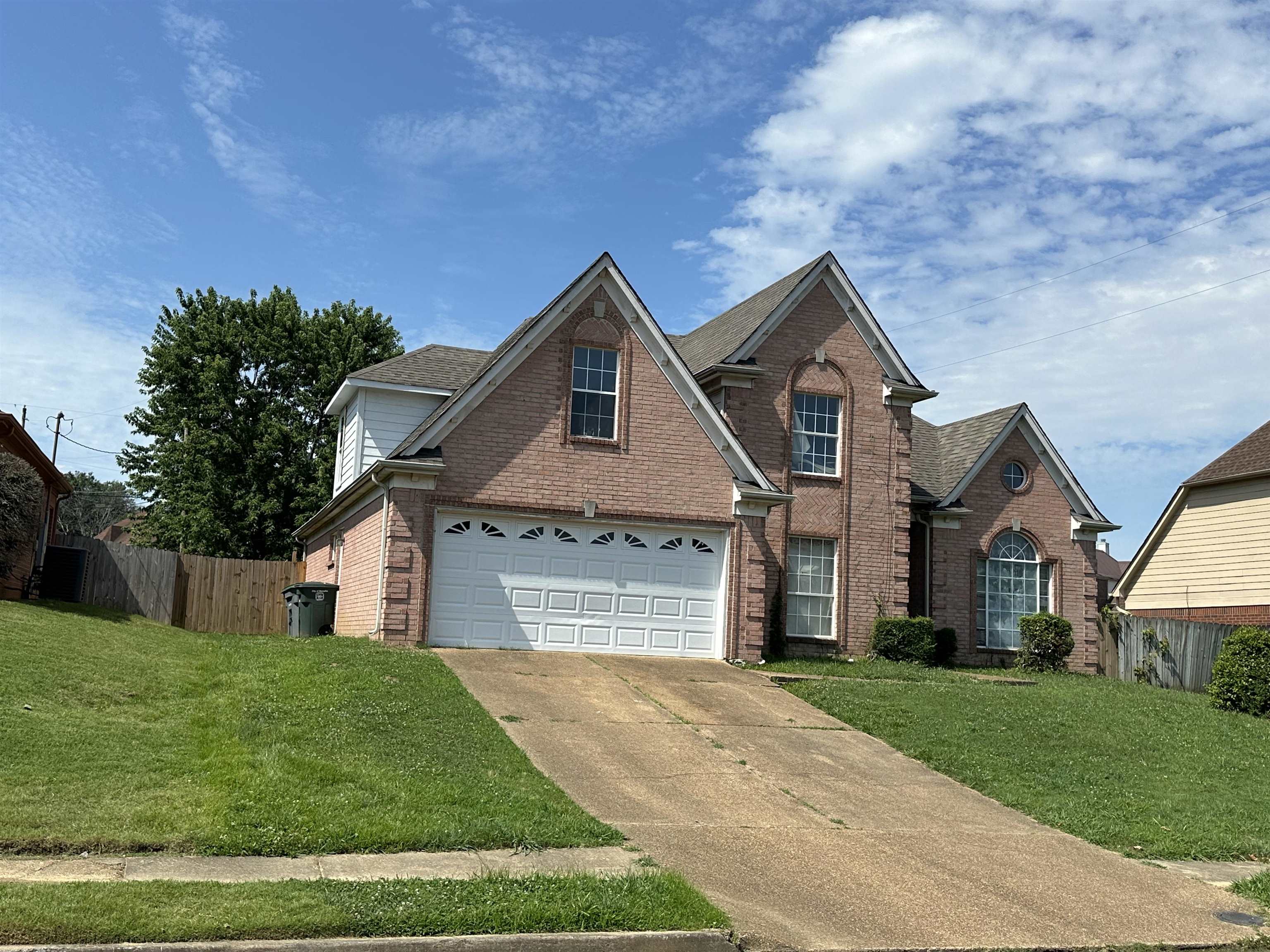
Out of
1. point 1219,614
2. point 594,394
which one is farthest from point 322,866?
point 1219,614

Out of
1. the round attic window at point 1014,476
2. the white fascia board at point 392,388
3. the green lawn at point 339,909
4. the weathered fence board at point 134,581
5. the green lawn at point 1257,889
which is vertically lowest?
the green lawn at point 1257,889

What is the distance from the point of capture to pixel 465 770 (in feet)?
37.8

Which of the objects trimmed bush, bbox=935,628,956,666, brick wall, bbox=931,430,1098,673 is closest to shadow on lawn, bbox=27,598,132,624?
trimmed bush, bbox=935,628,956,666

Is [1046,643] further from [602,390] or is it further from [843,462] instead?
[602,390]

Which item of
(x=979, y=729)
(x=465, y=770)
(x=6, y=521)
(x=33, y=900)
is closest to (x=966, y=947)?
(x=465, y=770)

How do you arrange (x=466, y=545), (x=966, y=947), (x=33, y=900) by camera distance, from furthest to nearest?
(x=466, y=545) < (x=966, y=947) < (x=33, y=900)

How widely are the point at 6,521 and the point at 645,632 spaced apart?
1215 centimetres

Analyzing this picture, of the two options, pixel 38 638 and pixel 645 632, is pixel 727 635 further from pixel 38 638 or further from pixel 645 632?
pixel 38 638

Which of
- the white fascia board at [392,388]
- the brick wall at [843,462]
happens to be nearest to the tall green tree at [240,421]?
the white fascia board at [392,388]

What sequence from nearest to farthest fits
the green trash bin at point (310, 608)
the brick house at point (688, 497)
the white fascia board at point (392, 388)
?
the brick house at point (688, 497)
the green trash bin at point (310, 608)
the white fascia board at point (392, 388)

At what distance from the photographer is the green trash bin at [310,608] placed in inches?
911

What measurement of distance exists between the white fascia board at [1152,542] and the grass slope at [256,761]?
23.2 m

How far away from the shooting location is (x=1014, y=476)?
27.3m

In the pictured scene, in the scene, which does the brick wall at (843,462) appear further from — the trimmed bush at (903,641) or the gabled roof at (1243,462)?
the gabled roof at (1243,462)
